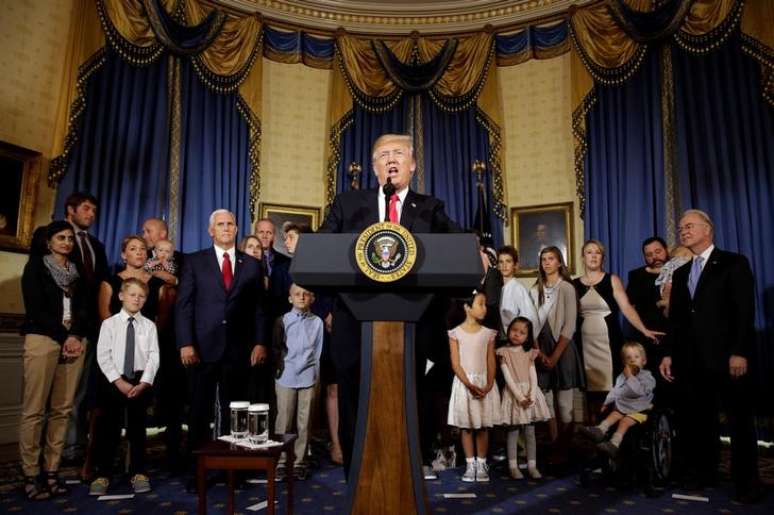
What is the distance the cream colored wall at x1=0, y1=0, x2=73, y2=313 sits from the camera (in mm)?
5336

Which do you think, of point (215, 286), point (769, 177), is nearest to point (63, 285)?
point (215, 286)

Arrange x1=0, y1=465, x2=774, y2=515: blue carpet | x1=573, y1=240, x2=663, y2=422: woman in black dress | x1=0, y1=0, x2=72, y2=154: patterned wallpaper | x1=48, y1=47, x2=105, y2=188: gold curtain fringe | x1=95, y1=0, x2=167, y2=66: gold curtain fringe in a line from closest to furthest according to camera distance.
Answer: x1=0, y1=465, x2=774, y2=515: blue carpet, x1=573, y1=240, x2=663, y2=422: woman in black dress, x1=0, y1=0, x2=72, y2=154: patterned wallpaper, x1=48, y1=47, x2=105, y2=188: gold curtain fringe, x1=95, y1=0, x2=167, y2=66: gold curtain fringe

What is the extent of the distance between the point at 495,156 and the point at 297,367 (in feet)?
14.1

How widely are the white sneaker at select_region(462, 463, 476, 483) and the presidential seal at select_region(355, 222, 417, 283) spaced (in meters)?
2.48

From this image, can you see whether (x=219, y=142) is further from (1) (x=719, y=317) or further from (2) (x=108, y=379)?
(1) (x=719, y=317)

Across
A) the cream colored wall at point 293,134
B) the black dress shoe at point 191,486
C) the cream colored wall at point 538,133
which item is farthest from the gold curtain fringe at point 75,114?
the cream colored wall at point 538,133

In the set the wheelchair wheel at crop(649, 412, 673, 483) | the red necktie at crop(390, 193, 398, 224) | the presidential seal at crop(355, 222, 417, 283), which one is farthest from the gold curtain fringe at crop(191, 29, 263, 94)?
the presidential seal at crop(355, 222, 417, 283)

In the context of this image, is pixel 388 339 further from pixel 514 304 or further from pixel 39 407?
pixel 514 304

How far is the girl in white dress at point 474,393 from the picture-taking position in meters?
4.05

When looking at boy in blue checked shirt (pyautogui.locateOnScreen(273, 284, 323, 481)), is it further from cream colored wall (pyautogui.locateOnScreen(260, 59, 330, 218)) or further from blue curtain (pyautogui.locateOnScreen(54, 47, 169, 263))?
cream colored wall (pyautogui.locateOnScreen(260, 59, 330, 218))

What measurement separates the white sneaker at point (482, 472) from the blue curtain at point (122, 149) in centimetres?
396

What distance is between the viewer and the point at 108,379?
3.65m

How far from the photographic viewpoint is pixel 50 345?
3.67 metres

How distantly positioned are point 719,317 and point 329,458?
111 inches
